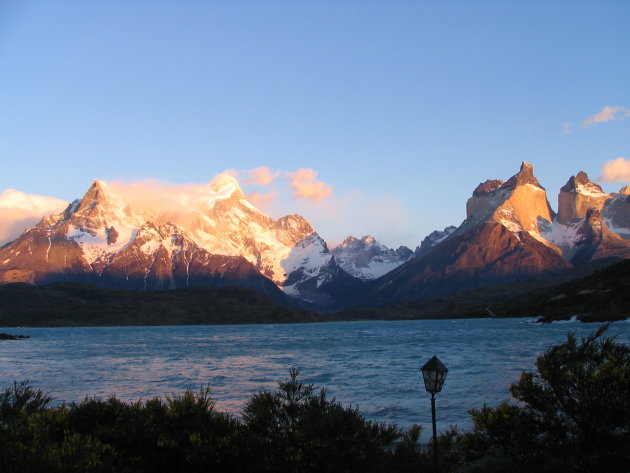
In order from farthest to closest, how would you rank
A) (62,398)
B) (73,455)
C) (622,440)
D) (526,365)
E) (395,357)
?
(395,357), (526,365), (62,398), (622,440), (73,455)

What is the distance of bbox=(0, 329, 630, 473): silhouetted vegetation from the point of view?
21.2 meters

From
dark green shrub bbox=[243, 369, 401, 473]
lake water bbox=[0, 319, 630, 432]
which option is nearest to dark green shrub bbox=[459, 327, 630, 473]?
dark green shrub bbox=[243, 369, 401, 473]

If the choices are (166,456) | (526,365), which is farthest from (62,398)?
(526,365)

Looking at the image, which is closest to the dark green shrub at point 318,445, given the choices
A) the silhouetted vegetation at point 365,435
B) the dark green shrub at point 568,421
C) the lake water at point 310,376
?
the silhouetted vegetation at point 365,435

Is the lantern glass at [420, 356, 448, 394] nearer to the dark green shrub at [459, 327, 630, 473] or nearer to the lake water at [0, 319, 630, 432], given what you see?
the dark green shrub at [459, 327, 630, 473]

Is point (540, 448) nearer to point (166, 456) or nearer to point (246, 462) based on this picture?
point (246, 462)

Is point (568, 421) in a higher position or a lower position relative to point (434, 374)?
lower

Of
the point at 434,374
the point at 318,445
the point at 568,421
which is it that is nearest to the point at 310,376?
the point at 434,374

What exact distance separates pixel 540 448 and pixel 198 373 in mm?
59210

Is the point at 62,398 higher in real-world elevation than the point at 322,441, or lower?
lower

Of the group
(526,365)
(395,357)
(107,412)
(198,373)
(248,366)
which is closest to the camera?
(107,412)

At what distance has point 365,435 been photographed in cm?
2238

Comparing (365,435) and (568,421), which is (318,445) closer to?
(365,435)

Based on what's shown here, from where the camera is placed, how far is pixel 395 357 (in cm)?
9144
